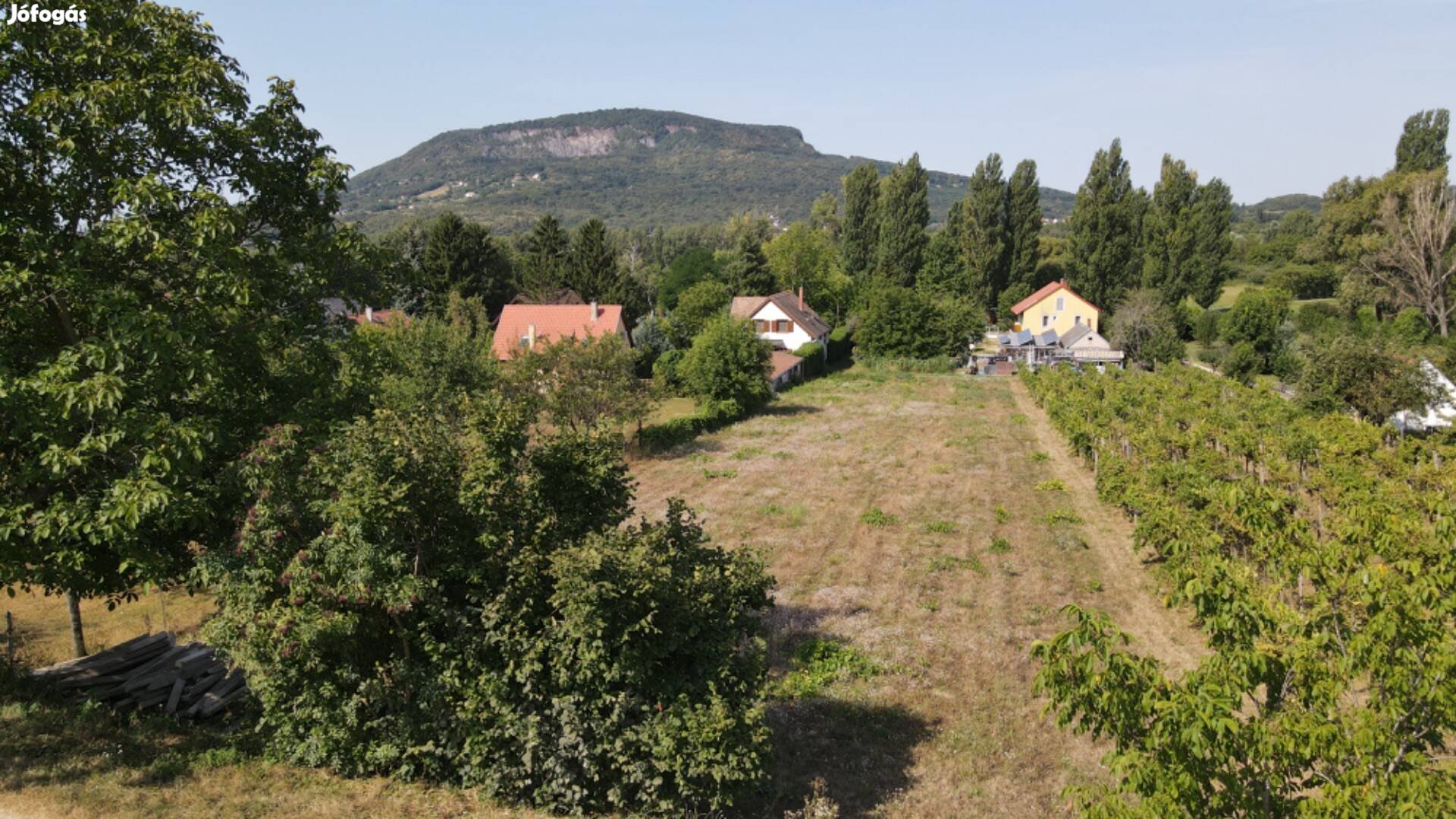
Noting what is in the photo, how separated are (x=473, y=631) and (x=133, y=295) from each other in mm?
5757

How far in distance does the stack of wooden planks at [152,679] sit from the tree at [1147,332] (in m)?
57.6

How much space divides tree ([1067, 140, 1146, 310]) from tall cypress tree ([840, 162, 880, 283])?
64.6 feet

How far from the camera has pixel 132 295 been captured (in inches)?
401

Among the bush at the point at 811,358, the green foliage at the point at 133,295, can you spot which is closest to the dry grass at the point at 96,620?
the green foliage at the point at 133,295

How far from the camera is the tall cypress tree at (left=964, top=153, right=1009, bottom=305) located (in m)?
78.9

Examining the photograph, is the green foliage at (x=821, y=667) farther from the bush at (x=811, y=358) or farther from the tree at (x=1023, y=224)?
the tree at (x=1023, y=224)

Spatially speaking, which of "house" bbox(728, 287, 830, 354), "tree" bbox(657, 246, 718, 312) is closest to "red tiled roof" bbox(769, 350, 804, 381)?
"house" bbox(728, 287, 830, 354)

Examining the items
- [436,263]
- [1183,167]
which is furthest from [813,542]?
[1183,167]

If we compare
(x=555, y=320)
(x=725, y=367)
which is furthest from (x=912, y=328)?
(x=555, y=320)

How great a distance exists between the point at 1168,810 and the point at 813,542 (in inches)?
679

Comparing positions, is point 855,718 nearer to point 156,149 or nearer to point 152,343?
point 152,343

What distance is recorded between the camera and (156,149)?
11.4 metres

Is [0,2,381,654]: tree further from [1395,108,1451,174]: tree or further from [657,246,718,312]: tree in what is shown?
[1395,108,1451,174]: tree

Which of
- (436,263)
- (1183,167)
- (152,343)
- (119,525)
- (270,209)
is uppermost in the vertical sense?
(1183,167)
